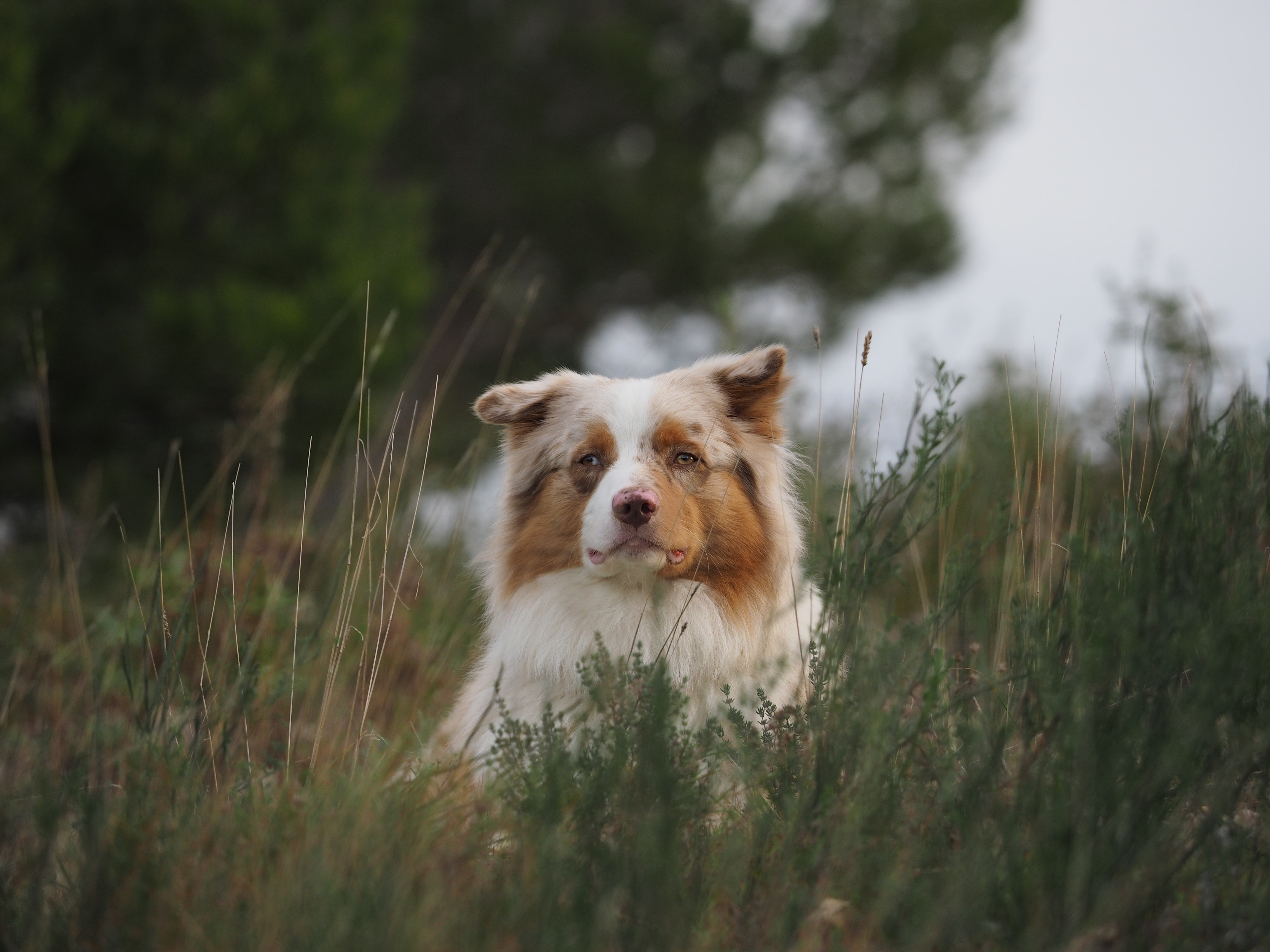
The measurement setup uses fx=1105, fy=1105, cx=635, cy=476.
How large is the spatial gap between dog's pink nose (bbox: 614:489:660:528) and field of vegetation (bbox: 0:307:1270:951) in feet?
1.42

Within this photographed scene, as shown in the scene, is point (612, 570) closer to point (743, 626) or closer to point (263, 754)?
point (743, 626)

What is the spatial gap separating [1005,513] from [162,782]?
2.72m

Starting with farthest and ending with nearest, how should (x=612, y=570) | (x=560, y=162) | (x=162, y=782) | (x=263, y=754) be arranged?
(x=560, y=162) → (x=612, y=570) → (x=263, y=754) → (x=162, y=782)

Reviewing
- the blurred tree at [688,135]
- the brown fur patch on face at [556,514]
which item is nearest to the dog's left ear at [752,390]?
the brown fur patch on face at [556,514]

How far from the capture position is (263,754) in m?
3.33

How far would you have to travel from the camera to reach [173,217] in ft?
29.8

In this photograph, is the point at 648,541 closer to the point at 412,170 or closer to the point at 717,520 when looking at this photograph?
the point at 717,520

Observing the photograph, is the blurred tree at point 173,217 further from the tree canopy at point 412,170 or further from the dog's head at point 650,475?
the dog's head at point 650,475

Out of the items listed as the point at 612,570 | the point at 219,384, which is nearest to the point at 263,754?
the point at 612,570

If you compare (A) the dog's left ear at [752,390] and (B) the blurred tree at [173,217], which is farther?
(B) the blurred tree at [173,217]

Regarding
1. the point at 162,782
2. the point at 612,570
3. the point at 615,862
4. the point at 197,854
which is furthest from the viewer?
the point at 612,570

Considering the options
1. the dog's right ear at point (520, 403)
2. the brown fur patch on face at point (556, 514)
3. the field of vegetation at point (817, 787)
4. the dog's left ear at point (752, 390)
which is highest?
the dog's left ear at point (752, 390)

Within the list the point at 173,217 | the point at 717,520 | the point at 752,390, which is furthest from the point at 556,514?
the point at 173,217

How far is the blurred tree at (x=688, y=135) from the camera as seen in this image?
1321 cm
